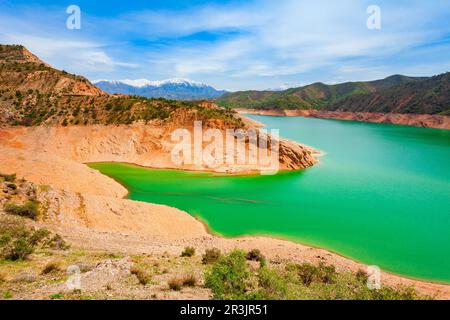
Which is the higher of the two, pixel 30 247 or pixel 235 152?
pixel 235 152

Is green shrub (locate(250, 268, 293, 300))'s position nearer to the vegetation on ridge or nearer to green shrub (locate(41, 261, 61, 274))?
green shrub (locate(41, 261, 61, 274))

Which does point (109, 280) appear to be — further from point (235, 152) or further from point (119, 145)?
point (119, 145)

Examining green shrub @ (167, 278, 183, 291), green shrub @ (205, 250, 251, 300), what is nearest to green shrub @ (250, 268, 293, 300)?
green shrub @ (205, 250, 251, 300)

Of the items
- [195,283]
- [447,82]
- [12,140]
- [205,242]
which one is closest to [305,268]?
[195,283]

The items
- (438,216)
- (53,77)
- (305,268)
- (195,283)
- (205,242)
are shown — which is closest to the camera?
(195,283)

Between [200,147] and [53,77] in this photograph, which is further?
[53,77]

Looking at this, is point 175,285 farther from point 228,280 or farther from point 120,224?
point 120,224
